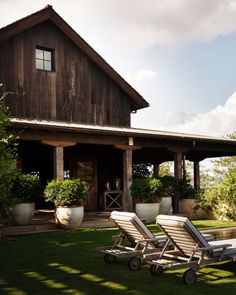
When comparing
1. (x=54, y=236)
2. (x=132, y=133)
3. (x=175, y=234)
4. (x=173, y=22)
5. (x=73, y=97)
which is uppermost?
(x=173, y=22)

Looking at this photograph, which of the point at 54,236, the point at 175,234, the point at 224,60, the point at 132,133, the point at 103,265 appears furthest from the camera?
the point at 132,133

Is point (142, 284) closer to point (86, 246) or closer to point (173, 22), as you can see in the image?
point (86, 246)

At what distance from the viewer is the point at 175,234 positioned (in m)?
6.71

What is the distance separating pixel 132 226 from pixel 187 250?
3.68 feet

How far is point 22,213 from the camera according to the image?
1277 centimetres

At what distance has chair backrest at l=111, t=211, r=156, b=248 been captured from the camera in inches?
287

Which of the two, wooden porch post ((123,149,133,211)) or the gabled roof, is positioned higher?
the gabled roof

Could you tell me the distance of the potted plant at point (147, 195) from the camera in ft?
49.3

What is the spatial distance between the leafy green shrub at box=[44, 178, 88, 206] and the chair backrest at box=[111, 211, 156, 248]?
5395 mm

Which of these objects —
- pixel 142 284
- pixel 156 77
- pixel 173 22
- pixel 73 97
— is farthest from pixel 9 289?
pixel 73 97

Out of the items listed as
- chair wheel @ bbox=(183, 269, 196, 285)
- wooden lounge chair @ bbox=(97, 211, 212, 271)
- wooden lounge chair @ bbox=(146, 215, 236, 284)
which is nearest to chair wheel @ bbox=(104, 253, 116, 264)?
wooden lounge chair @ bbox=(97, 211, 212, 271)

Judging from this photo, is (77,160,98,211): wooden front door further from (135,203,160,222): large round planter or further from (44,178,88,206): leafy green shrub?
(44,178,88,206): leafy green shrub

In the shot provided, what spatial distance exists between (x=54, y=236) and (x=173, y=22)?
7.33m

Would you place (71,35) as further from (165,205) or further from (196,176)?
(196,176)
